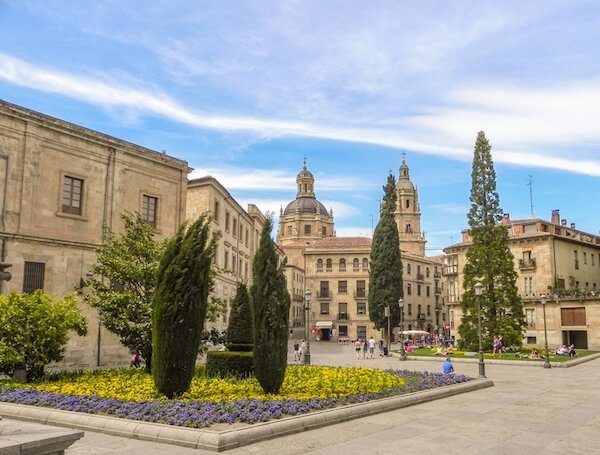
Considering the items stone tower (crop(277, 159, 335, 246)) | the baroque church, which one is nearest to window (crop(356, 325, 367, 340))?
the baroque church

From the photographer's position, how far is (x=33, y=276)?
24281mm

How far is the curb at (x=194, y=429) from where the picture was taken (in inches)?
396

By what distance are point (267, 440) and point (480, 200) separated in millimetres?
34046

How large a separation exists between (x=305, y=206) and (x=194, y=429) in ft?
348

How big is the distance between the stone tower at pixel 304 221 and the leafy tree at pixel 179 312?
3798 inches

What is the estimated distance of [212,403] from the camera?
12539 millimetres

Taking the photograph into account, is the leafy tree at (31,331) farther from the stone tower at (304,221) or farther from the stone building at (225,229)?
the stone tower at (304,221)

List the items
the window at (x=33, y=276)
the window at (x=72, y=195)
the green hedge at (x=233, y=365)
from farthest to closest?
the window at (x=72, y=195) → the window at (x=33, y=276) → the green hedge at (x=233, y=365)

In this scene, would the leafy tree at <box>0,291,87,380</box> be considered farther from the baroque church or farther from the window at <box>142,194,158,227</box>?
the baroque church

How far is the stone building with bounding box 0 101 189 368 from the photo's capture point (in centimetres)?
2381

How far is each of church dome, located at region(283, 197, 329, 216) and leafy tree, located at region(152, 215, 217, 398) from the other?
101m

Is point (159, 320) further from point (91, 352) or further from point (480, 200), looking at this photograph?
point (480, 200)

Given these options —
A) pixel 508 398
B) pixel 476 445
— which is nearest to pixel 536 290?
pixel 508 398

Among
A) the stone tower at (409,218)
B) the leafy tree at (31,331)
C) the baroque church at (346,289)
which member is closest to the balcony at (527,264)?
the baroque church at (346,289)
